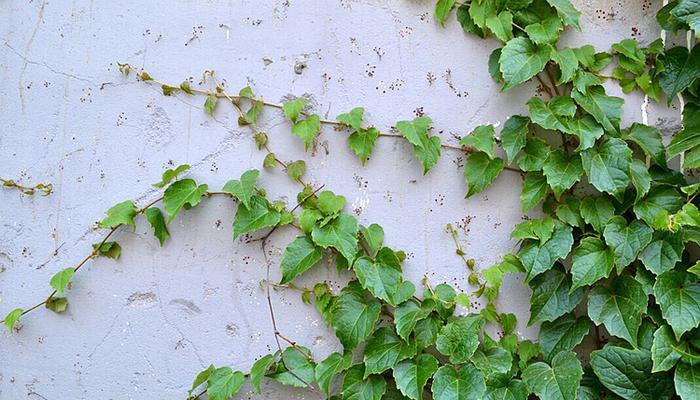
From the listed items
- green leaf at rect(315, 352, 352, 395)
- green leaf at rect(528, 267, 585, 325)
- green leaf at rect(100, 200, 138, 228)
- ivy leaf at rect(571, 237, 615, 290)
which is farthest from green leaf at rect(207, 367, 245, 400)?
ivy leaf at rect(571, 237, 615, 290)

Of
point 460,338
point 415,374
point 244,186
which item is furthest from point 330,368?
point 244,186

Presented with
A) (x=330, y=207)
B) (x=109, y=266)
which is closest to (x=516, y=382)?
(x=330, y=207)

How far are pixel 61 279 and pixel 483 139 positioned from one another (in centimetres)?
109

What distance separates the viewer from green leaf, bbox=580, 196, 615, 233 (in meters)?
1.56

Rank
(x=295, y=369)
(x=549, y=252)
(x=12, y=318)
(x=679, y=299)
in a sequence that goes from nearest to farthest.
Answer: (x=679, y=299) → (x=549, y=252) → (x=295, y=369) → (x=12, y=318)

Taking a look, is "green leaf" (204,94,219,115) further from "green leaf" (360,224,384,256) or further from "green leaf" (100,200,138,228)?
"green leaf" (360,224,384,256)

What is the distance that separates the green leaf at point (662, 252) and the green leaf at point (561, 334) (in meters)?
0.19

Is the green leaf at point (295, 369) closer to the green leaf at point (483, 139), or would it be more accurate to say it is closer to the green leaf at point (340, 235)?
the green leaf at point (340, 235)

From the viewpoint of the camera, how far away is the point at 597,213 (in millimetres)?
1569

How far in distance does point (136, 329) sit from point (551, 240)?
104 cm

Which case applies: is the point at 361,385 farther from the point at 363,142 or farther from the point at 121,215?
the point at 121,215

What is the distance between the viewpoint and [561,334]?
1.60 m

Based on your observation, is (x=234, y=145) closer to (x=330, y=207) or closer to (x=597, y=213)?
(x=330, y=207)

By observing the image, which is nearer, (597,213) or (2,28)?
(597,213)
